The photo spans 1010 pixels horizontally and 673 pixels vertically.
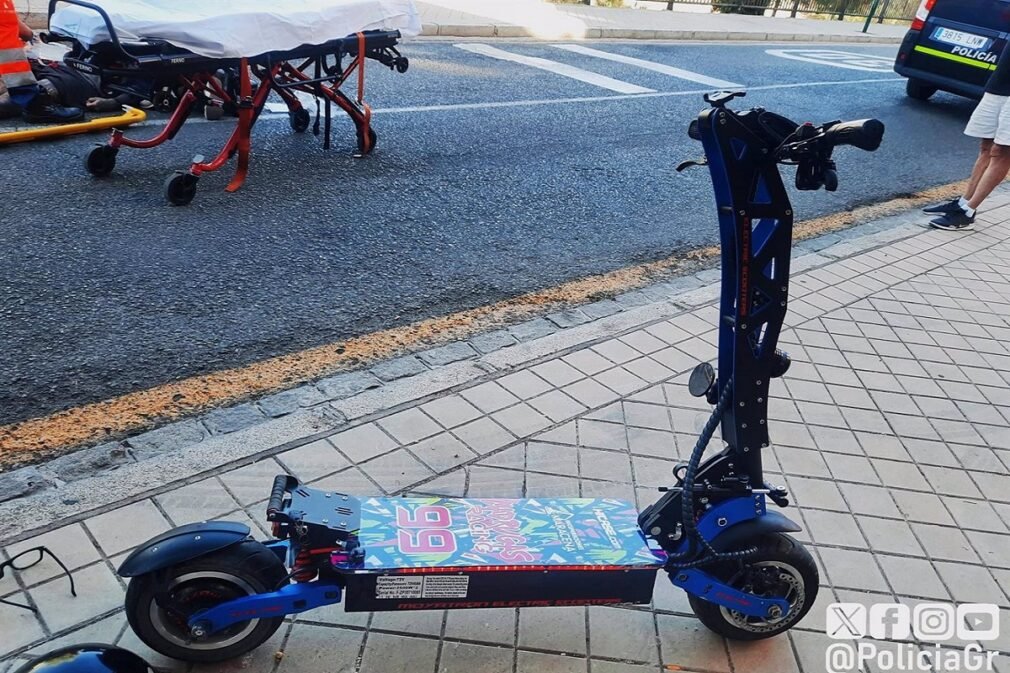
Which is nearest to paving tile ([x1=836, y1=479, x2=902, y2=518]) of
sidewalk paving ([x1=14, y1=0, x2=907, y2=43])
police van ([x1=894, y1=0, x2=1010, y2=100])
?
sidewalk paving ([x1=14, y1=0, x2=907, y2=43])

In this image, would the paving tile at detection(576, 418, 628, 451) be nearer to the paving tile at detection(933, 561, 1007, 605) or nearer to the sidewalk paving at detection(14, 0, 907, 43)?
the paving tile at detection(933, 561, 1007, 605)

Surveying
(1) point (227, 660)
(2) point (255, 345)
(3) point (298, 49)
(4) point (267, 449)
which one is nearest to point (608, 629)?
(1) point (227, 660)

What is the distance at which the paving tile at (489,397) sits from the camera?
354 cm

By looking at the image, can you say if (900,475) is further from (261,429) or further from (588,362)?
(261,429)

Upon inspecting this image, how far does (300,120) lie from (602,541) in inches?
226

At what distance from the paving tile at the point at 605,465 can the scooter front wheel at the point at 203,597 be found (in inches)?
53.6

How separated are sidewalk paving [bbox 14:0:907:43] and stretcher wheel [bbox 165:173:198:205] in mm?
5768

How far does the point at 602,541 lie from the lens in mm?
2418

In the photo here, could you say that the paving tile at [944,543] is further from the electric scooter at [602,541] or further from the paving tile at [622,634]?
the paving tile at [622,634]

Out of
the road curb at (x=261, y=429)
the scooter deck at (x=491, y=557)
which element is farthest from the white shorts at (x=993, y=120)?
the scooter deck at (x=491, y=557)

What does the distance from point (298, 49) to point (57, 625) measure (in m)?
4.57

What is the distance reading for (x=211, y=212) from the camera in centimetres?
529

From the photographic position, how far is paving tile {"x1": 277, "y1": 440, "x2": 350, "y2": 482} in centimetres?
299

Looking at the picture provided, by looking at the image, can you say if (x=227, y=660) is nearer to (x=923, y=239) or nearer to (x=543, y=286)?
(x=543, y=286)
